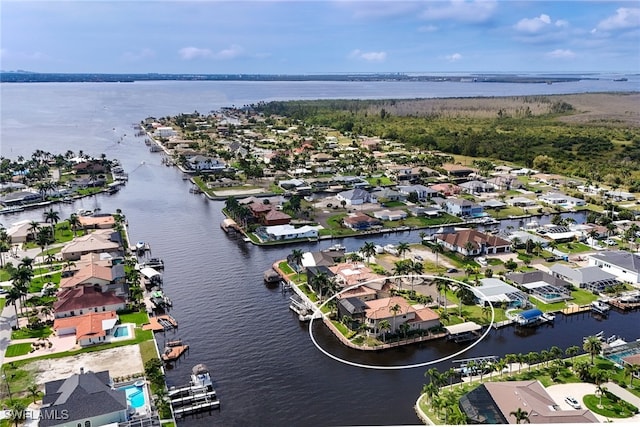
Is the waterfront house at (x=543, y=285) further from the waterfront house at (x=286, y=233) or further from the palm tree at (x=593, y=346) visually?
the waterfront house at (x=286, y=233)

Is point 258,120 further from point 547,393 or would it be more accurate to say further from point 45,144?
point 547,393

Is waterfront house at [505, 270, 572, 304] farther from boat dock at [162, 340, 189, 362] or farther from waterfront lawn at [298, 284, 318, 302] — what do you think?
boat dock at [162, 340, 189, 362]

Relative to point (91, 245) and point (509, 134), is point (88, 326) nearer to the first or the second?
point (91, 245)

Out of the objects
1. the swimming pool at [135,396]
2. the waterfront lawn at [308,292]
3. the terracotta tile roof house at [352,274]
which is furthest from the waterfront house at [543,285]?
the swimming pool at [135,396]

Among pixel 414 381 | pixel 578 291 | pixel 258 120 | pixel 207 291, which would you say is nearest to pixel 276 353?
pixel 414 381

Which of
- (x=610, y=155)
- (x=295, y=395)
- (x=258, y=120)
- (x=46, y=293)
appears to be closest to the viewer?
(x=295, y=395)

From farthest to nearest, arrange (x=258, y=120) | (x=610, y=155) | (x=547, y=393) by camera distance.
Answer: (x=258, y=120)
(x=610, y=155)
(x=547, y=393)
